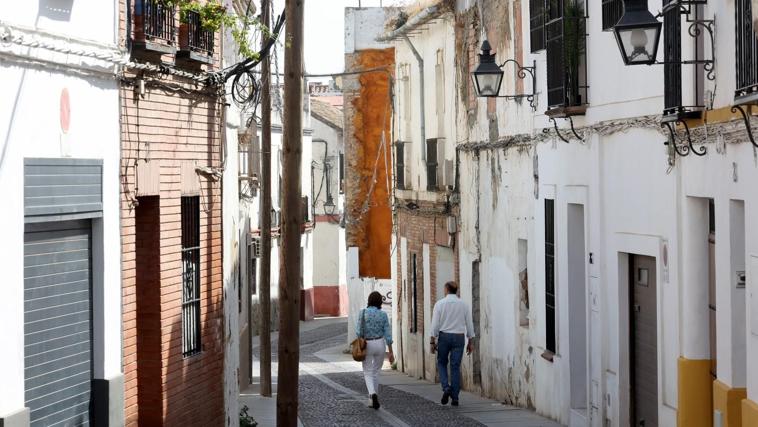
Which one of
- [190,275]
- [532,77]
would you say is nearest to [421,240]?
[532,77]

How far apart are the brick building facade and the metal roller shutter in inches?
30.6

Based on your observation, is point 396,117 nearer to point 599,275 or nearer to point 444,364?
point 444,364

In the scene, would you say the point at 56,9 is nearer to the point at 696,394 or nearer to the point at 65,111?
the point at 65,111

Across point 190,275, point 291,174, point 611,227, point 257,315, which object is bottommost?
point 257,315

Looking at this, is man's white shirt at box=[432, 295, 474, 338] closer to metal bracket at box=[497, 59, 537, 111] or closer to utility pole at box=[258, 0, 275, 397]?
metal bracket at box=[497, 59, 537, 111]

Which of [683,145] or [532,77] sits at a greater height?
[532,77]

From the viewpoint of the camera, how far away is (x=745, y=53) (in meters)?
9.86

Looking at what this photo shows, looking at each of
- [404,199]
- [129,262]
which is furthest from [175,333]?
[404,199]

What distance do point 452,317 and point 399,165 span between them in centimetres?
1064

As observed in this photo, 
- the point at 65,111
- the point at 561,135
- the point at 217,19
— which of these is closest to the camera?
the point at 65,111

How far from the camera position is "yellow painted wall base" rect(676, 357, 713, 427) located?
1175 cm

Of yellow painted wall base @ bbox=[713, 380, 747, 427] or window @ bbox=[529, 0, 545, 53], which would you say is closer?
yellow painted wall base @ bbox=[713, 380, 747, 427]

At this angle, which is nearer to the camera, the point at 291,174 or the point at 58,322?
the point at 58,322

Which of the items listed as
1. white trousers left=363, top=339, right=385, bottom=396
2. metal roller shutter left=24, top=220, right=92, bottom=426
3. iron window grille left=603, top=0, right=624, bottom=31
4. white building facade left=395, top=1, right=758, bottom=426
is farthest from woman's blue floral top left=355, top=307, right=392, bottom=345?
metal roller shutter left=24, top=220, right=92, bottom=426
